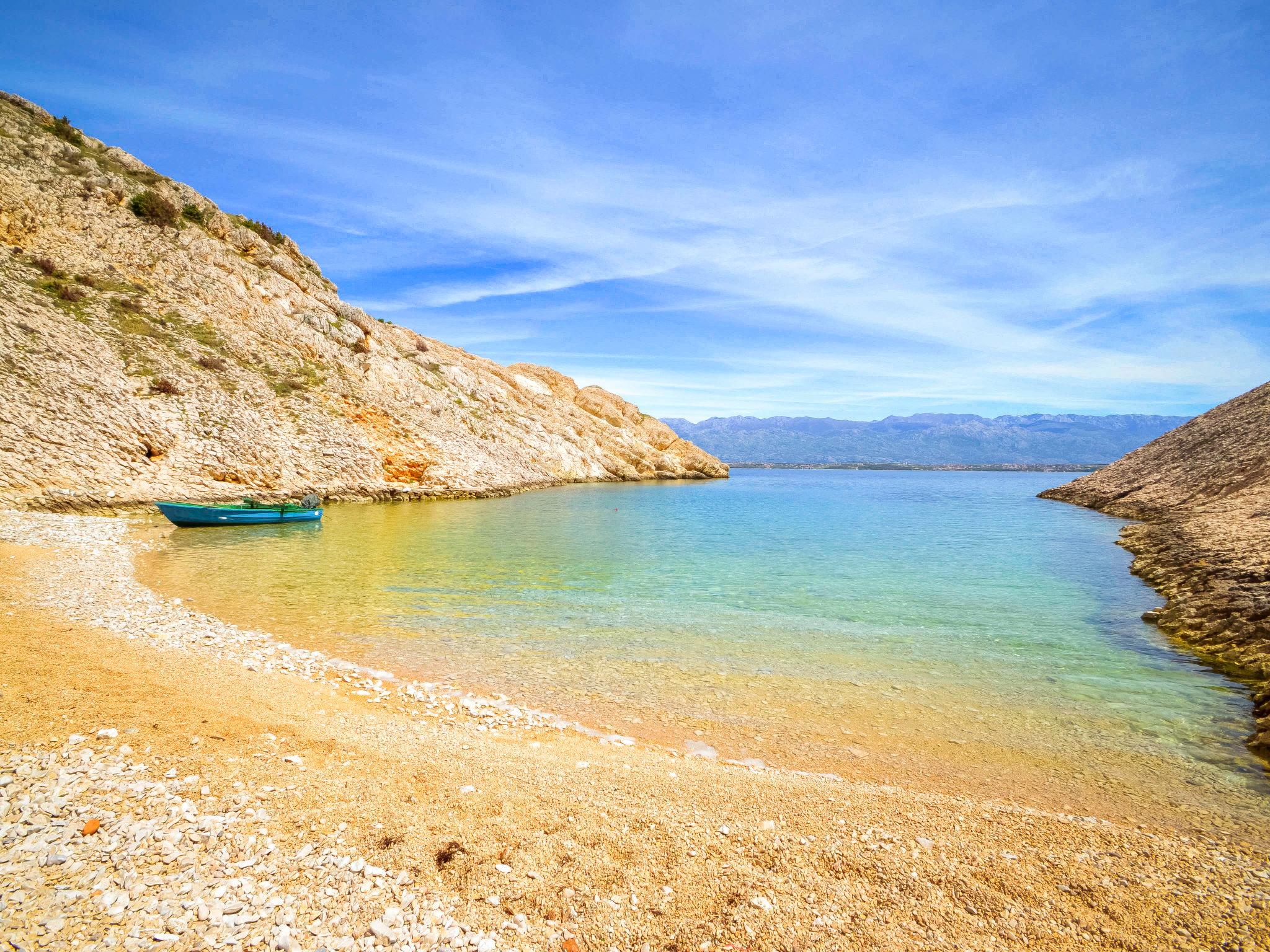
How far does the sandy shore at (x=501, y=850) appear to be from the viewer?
184 inches

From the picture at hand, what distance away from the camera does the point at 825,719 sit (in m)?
9.91

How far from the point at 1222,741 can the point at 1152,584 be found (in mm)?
14437

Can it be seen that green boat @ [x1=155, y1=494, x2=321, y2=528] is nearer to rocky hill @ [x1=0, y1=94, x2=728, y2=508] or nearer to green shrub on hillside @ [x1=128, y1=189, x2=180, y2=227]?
rocky hill @ [x1=0, y1=94, x2=728, y2=508]

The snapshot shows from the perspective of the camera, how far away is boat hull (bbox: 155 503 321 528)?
27422mm

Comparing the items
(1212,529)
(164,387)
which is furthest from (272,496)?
(1212,529)

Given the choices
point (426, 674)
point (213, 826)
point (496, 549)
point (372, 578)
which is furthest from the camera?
point (496, 549)

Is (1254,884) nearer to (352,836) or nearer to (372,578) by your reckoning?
(352,836)

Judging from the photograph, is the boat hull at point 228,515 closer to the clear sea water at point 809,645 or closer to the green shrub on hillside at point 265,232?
the clear sea water at point 809,645

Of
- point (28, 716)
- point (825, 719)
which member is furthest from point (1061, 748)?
point (28, 716)

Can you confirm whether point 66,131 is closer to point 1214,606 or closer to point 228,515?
point 228,515

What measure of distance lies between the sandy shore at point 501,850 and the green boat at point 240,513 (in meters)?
22.1

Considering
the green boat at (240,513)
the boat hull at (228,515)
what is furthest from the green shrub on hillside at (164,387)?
the boat hull at (228,515)

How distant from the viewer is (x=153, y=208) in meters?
45.2

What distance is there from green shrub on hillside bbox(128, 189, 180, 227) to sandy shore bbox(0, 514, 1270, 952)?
50223 mm
